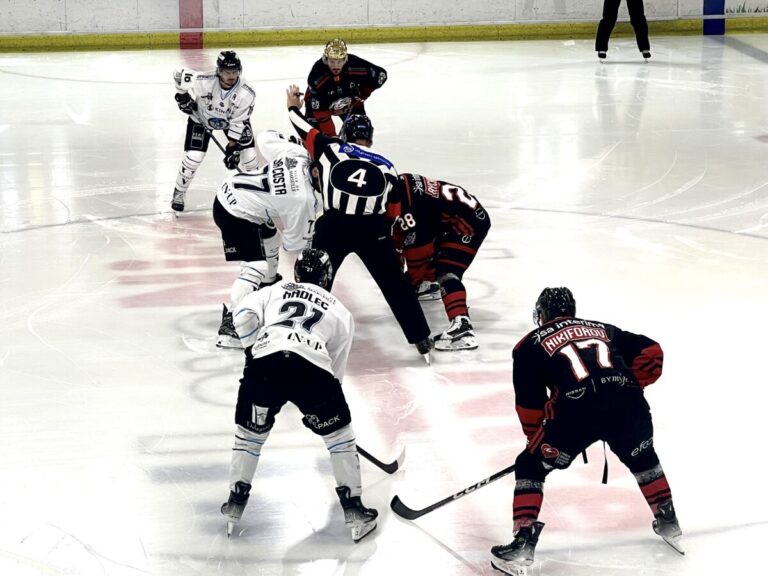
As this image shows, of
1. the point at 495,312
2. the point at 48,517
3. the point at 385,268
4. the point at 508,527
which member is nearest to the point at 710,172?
the point at 495,312

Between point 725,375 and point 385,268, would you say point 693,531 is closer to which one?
point 725,375

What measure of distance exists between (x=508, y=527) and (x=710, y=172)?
5305mm

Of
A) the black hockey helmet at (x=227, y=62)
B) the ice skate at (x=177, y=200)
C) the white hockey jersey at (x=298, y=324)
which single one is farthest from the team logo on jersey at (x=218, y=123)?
the white hockey jersey at (x=298, y=324)

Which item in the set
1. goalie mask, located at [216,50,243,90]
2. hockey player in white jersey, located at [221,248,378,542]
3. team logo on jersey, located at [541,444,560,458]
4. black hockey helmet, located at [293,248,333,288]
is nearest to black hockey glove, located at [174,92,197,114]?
goalie mask, located at [216,50,243,90]

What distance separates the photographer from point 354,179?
17.1 ft

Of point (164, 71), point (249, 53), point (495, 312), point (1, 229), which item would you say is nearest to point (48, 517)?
point (495, 312)

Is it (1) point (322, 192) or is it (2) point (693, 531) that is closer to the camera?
(2) point (693, 531)

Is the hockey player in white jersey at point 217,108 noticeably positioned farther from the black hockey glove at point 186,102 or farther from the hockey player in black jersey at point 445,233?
the hockey player in black jersey at point 445,233

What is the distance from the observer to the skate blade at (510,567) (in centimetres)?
360

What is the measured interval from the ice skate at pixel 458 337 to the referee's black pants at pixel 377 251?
0.22m

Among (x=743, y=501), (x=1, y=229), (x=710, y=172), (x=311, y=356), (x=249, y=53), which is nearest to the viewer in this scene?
(x=311, y=356)

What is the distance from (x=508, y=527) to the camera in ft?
12.9

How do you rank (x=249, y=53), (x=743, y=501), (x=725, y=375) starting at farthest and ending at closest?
(x=249, y=53)
(x=725, y=375)
(x=743, y=501)

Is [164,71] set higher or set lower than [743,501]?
higher
